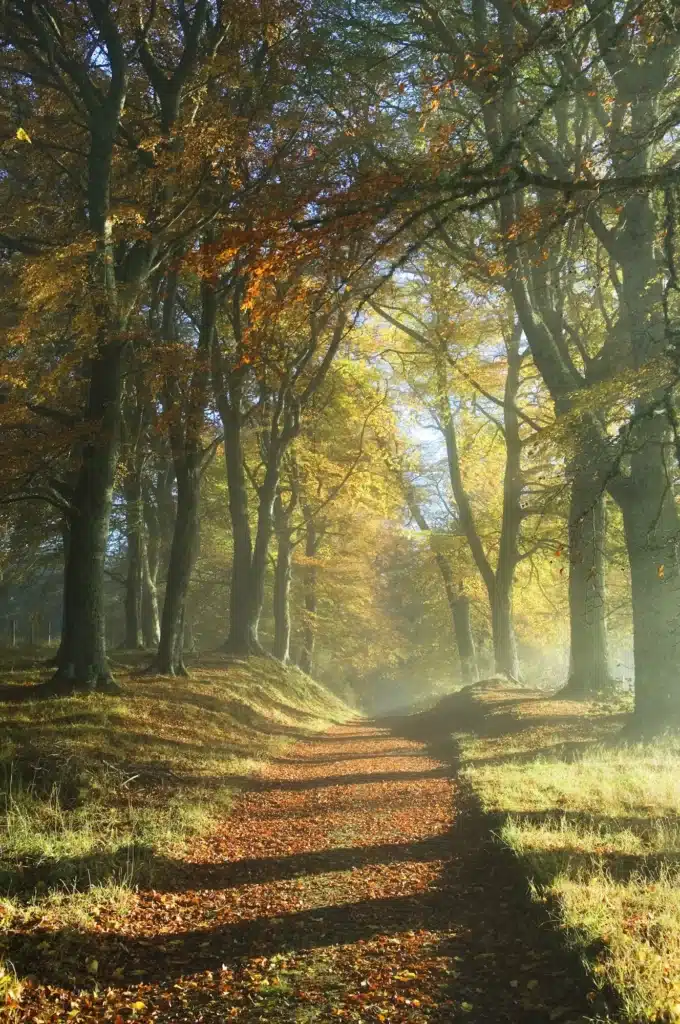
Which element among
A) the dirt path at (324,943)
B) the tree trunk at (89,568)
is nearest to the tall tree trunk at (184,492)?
the tree trunk at (89,568)

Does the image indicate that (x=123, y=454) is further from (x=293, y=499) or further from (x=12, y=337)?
(x=293, y=499)

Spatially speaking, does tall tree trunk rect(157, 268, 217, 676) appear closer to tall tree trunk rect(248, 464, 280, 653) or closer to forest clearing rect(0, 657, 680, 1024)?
forest clearing rect(0, 657, 680, 1024)

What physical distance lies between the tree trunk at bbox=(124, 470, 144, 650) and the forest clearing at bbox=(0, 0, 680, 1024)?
0.13 metres

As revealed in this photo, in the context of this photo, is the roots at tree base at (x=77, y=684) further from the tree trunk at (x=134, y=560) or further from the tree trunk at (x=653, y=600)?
the tree trunk at (x=653, y=600)

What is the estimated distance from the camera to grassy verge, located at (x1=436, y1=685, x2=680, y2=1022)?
3750 mm

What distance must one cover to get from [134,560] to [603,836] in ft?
55.8

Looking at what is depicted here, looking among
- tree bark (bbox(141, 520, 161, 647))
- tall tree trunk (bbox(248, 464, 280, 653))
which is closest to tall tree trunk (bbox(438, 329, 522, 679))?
tall tree trunk (bbox(248, 464, 280, 653))

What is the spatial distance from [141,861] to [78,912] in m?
1.08

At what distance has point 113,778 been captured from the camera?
25.4ft

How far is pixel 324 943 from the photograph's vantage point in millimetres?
4676

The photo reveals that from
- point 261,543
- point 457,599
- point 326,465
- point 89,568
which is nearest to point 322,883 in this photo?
point 89,568

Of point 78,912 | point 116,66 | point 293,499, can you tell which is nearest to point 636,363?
point 116,66

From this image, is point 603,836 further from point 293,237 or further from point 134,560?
point 134,560

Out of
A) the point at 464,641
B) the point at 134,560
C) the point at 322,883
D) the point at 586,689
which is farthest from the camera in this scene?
the point at 464,641
